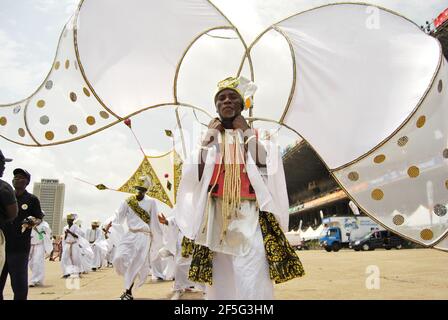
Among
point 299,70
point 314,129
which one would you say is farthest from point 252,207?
point 299,70

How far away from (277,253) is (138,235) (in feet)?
15.7

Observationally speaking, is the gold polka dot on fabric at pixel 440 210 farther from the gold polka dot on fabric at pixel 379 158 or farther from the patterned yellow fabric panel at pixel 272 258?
the patterned yellow fabric panel at pixel 272 258

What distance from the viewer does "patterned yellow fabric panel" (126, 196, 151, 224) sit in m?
7.33

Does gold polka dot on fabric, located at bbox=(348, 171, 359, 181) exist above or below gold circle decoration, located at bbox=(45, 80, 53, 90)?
below

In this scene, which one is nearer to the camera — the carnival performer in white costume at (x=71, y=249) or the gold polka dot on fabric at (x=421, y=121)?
the gold polka dot on fabric at (x=421, y=121)

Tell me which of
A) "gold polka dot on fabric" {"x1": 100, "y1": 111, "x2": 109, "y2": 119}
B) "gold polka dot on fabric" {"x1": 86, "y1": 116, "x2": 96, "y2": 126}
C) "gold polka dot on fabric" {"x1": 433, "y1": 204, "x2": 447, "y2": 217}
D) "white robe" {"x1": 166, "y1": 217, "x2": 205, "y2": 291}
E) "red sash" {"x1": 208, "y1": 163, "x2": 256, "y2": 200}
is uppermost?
"gold polka dot on fabric" {"x1": 100, "y1": 111, "x2": 109, "y2": 119}

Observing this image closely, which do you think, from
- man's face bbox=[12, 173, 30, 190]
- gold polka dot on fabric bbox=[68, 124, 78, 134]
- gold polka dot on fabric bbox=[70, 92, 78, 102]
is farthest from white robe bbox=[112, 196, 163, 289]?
gold polka dot on fabric bbox=[70, 92, 78, 102]

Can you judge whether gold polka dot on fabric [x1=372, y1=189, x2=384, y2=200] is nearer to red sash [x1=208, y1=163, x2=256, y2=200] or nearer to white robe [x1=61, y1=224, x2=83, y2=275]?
red sash [x1=208, y1=163, x2=256, y2=200]

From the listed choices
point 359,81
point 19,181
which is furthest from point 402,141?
point 19,181

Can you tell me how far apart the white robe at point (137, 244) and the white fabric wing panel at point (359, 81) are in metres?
4.02

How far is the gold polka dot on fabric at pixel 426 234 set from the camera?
3.80 metres

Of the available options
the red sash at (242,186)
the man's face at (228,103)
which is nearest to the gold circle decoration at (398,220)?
the red sash at (242,186)

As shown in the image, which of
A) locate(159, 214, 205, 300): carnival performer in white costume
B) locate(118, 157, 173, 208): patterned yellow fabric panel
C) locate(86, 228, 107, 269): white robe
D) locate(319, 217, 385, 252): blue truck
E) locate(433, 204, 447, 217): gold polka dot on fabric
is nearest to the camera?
locate(159, 214, 205, 300): carnival performer in white costume

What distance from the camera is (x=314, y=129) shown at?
418 centimetres
